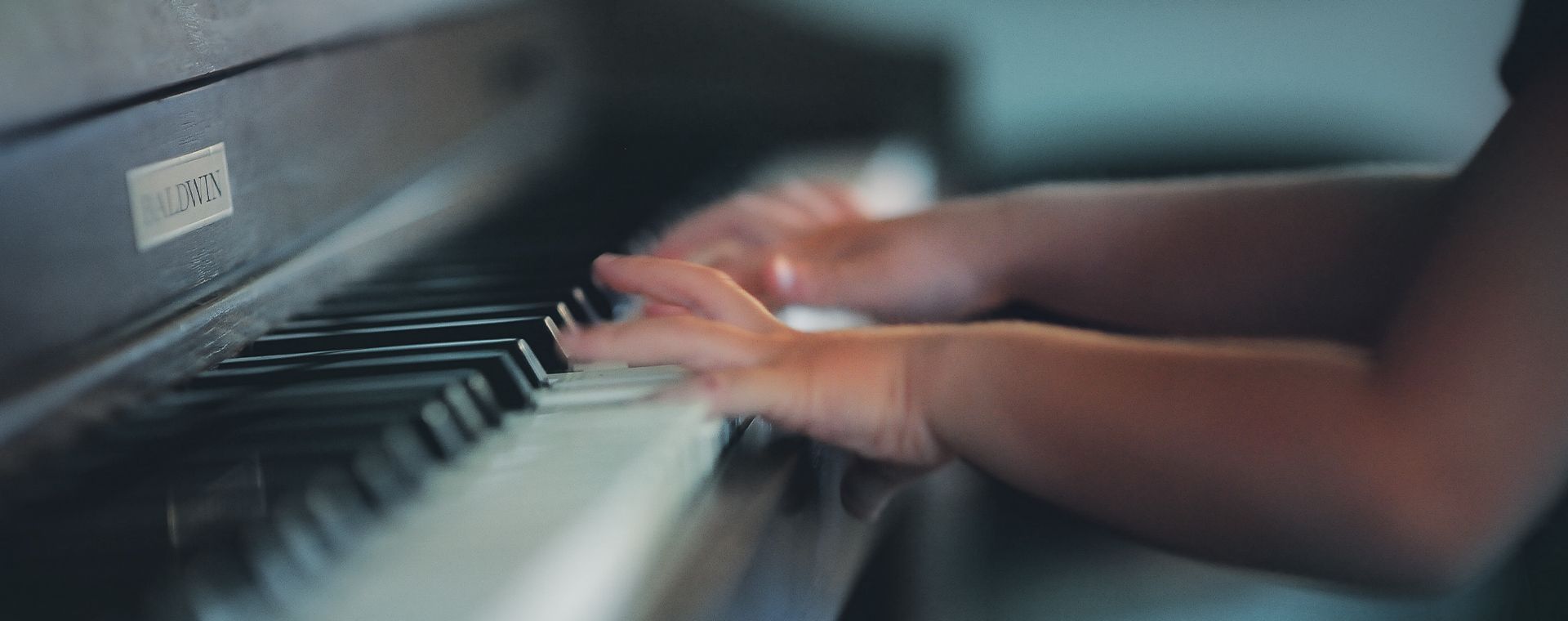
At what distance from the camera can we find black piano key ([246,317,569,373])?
542mm

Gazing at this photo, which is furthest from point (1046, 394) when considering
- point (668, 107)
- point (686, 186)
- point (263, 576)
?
point (668, 107)

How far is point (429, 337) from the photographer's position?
55cm

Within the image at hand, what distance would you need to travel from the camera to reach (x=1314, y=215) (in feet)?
2.64

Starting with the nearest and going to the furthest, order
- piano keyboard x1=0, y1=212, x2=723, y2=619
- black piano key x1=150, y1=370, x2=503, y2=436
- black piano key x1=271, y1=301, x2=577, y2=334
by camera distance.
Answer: piano keyboard x1=0, y1=212, x2=723, y2=619 → black piano key x1=150, y1=370, x2=503, y2=436 → black piano key x1=271, y1=301, x2=577, y2=334

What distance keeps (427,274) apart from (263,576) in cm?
35

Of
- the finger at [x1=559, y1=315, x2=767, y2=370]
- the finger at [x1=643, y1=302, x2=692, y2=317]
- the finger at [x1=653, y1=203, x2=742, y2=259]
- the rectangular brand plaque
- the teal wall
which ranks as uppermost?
the rectangular brand plaque

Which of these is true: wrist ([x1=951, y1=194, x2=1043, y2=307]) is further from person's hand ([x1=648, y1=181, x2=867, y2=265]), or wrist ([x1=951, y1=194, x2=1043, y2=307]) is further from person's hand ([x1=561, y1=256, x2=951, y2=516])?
person's hand ([x1=561, y1=256, x2=951, y2=516])

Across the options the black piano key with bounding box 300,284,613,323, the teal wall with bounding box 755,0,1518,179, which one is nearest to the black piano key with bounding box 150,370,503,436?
the black piano key with bounding box 300,284,613,323

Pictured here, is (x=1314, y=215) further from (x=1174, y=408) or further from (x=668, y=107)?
(x=668, y=107)

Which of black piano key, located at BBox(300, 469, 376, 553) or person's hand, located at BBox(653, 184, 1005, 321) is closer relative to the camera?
black piano key, located at BBox(300, 469, 376, 553)

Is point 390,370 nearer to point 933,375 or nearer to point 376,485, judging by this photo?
point 376,485

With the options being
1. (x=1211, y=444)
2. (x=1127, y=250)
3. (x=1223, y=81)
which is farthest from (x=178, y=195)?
(x=1223, y=81)

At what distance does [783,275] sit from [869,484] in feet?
0.50

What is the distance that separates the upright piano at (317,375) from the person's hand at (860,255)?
55mm
